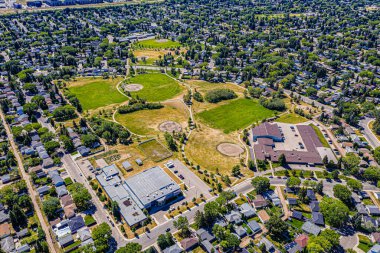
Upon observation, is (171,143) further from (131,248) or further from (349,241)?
(349,241)

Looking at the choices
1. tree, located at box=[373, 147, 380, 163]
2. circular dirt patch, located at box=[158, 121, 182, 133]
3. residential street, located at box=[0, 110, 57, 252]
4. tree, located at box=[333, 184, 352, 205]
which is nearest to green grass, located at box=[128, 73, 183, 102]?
circular dirt patch, located at box=[158, 121, 182, 133]

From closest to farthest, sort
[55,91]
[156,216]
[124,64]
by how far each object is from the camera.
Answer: [156,216], [55,91], [124,64]

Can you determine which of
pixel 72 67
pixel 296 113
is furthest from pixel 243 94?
pixel 72 67

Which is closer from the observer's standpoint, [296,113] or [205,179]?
[205,179]

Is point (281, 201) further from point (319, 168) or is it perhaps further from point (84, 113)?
point (84, 113)

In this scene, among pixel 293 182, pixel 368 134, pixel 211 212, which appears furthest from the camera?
pixel 368 134

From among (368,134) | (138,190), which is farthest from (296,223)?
(368,134)

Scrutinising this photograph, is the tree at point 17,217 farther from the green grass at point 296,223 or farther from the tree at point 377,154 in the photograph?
the tree at point 377,154

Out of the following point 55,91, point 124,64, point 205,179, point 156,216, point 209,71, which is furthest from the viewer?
point 124,64
